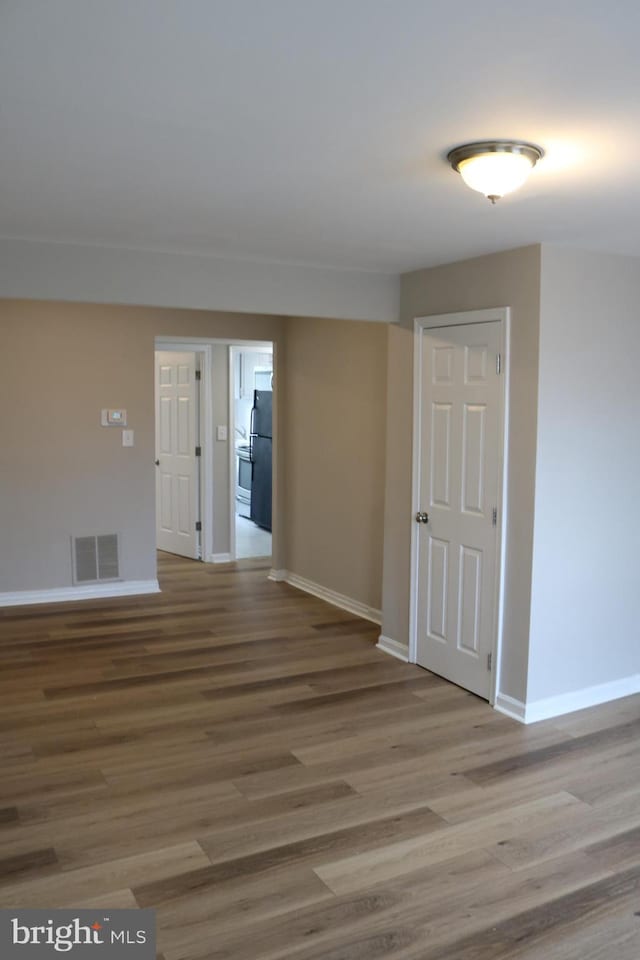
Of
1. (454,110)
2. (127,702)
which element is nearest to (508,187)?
(454,110)

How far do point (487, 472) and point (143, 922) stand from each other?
262 cm

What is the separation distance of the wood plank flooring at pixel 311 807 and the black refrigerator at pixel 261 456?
183 inches

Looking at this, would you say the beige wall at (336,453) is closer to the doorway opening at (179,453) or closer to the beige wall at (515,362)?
the beige wall at (515,362)

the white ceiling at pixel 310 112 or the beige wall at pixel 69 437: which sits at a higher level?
the white ceiling at pixel 310 112

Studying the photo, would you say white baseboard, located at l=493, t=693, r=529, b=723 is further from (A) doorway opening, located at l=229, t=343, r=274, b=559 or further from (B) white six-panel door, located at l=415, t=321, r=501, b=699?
(A) doorway opening, located at l=229, t=343, r=274, b=559

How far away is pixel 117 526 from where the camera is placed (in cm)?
625

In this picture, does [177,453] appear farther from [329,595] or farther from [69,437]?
[329,595]

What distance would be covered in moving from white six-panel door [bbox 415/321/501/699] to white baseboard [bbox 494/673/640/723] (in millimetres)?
188

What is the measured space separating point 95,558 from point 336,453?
205cm

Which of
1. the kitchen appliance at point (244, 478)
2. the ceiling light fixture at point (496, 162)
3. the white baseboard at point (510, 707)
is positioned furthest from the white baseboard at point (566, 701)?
the kitchen appliance at point (244, 478)

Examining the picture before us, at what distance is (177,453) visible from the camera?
25.7ft

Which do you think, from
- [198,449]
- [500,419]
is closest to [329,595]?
[198,449]

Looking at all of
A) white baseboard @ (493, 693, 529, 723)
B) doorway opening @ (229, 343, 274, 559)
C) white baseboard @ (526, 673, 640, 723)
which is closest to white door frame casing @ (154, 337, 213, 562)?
doorway opening @ (229, 343, 274, 559)

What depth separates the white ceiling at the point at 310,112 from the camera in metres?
1.58
